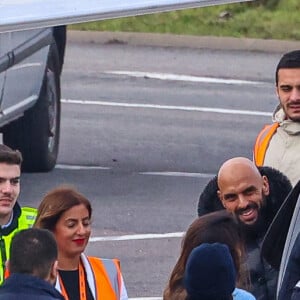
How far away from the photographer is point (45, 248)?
5.10 metres

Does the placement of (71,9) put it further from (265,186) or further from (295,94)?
(295,94)

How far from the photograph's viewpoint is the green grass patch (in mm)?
20781

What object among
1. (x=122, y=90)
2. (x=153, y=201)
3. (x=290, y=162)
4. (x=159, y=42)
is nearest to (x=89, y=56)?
(x=159, y=42)

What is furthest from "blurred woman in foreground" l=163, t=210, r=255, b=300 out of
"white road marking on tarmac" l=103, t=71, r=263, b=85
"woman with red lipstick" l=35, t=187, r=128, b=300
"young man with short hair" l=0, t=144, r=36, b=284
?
"white road marking on tarmac" l=103, t=71, r=263, b=85

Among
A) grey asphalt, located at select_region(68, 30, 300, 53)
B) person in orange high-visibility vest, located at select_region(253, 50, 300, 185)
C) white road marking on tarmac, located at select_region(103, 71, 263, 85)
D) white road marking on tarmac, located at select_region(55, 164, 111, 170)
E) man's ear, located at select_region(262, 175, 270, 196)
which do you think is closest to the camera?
man's ear, located at select_region(262, 175, 270, 196)

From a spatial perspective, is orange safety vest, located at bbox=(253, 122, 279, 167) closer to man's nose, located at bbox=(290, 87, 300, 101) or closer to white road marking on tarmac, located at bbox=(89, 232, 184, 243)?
man's nose, located at bbox=(290, 87, 300, 101)

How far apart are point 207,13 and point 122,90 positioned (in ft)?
16.4

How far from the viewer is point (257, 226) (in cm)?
593

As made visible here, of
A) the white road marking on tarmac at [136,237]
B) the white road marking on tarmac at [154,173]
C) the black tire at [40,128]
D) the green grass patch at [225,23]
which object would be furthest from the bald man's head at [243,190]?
the green grass patch at [225,23]

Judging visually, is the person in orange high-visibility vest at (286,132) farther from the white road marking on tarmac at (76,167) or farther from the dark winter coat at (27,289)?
the white road marking on tarmac at (76,167)

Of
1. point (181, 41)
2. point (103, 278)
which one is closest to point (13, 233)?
point (103, 278)

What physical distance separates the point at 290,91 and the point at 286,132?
21 centimetres

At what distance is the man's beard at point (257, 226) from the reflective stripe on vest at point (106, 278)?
0.57 m

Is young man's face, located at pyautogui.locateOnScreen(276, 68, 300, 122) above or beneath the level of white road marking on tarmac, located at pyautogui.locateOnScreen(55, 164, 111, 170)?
above
